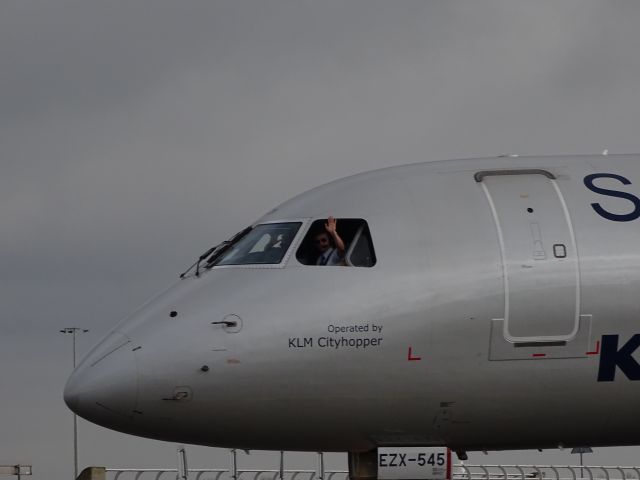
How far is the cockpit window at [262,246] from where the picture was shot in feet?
70.6

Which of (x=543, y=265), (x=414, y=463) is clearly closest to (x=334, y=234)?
(x=543, y=265)

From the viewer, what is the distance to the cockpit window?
21.5m

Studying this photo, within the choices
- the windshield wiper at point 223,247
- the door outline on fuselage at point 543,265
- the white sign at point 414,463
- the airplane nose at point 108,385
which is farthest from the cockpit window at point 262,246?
the white sign at point 414,463

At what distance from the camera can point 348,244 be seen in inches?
843

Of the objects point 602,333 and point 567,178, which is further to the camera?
point 567,178

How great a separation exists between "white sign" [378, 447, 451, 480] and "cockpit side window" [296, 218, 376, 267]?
2.58m

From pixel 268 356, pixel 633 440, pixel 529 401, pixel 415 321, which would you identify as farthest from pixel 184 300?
pixel 633 440

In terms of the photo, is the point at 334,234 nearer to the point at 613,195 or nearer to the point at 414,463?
the point at 414,463

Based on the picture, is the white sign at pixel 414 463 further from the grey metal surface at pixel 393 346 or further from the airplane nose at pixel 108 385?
the airplane nose at pixel 108 385

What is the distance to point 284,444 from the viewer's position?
21.5 meters

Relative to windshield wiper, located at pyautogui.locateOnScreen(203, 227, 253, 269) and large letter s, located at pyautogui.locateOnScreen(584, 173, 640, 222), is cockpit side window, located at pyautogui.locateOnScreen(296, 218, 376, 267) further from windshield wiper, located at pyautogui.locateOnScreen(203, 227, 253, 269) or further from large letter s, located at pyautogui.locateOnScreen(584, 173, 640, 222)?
large letter s, located at pyautogui.locateOnScreen(584, 173, 640, 222)

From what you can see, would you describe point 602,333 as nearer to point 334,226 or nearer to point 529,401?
point 529,401

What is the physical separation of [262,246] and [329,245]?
0.97 meters

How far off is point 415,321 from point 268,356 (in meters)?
1.97
